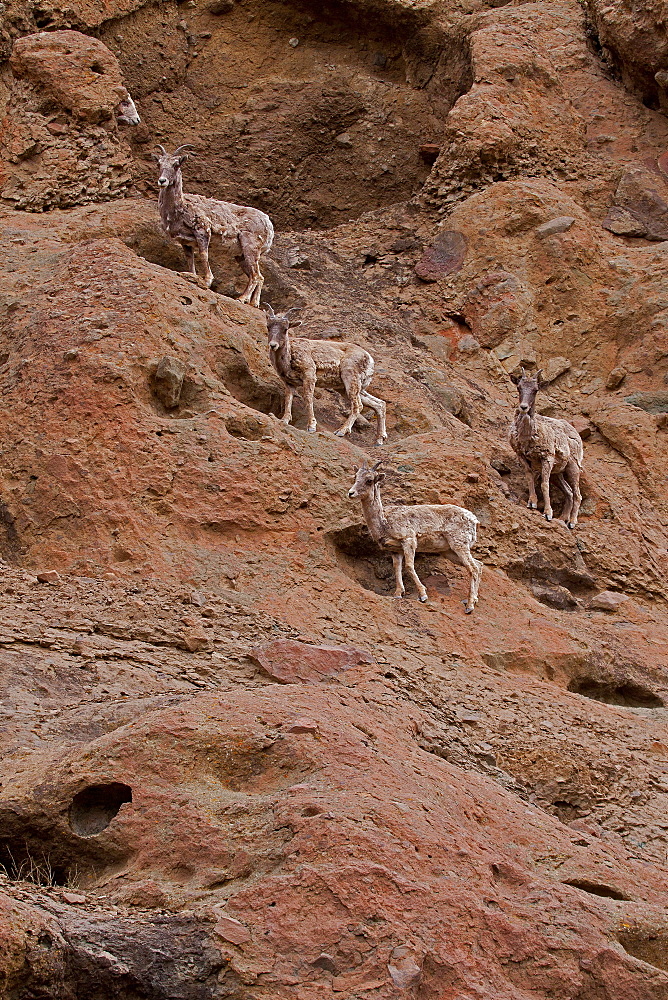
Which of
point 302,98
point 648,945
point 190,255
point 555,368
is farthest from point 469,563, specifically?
point 302,98

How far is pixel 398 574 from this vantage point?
44.8 feet

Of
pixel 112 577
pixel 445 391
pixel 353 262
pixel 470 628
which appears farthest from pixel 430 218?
pixel 112 577

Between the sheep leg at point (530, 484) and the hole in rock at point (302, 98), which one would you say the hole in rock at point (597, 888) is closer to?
the sheep leg at point (530, 484)

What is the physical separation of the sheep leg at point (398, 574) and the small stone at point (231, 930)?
20.2ft

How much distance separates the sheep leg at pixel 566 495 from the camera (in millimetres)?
16145

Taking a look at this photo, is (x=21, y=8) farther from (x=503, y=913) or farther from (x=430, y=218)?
(x=503, y=913)

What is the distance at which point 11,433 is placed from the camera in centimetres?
1340

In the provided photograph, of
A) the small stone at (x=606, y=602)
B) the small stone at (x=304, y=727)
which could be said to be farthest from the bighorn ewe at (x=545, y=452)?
the small stone at (x=304, y=727)

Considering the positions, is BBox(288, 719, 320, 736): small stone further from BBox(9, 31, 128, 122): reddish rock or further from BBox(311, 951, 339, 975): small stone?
BBox(9, 31, 128, 122): reddish rock

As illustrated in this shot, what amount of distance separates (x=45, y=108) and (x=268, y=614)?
12090mm

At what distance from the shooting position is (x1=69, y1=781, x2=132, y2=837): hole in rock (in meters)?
8.88

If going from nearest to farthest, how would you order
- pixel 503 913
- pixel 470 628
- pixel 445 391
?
pixel 503 913 → pixel 470 628 → pixel 445 391

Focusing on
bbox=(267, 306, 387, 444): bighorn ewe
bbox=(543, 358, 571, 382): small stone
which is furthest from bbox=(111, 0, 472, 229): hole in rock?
bbox=(267, 306, 387, 444): bighorn ewe

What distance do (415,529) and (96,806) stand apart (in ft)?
18.6
